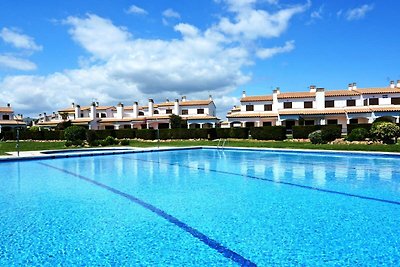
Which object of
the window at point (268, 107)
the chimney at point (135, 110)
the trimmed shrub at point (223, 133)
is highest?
the chimney at point (135, 110)

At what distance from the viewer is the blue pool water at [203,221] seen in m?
4.54

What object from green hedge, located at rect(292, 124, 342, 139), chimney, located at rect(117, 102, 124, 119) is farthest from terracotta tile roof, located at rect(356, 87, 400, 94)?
chimney, located at rect(117, 102, 124, 119)

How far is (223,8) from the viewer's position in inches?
758

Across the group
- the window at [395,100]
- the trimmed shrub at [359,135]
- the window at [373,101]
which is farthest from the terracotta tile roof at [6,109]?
the window at [395,100]

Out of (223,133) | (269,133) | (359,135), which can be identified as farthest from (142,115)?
(359,135)

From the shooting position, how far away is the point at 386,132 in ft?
70.5

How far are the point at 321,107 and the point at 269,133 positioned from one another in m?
15.5

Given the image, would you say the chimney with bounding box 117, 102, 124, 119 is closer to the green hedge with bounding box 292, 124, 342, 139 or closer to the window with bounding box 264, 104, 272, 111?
the window with bounding box 264, 104, 272, 111

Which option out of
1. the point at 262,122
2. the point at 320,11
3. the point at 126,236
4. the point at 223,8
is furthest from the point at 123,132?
the point at 126,236

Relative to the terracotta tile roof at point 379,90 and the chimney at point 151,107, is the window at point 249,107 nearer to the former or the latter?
the terracotta tile roof at point 379,90

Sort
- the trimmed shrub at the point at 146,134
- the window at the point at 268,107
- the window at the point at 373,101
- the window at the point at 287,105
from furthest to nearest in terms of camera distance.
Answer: the window at the point at 268,107
the window at the point at 287,105
the window at the point at 373,101
the trimmed shrub at the point at 146,134

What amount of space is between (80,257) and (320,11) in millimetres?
17857

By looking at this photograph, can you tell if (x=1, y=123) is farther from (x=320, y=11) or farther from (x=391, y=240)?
(x=391, y=240)

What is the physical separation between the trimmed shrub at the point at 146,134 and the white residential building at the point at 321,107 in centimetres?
1178
